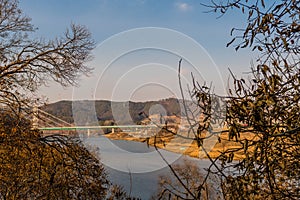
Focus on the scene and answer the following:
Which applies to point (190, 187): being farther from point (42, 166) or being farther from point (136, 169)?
point (136, 169)

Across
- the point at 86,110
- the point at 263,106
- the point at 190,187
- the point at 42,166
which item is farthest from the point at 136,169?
the point at 263,106

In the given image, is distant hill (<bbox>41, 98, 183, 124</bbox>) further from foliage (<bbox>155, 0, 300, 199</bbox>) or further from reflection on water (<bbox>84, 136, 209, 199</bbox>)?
foliage (<bbox>155, 0, 300, 199</bbox>)

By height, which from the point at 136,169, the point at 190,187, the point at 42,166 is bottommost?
the point at 136,169

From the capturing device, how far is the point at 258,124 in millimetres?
851

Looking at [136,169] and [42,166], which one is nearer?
[42,166]

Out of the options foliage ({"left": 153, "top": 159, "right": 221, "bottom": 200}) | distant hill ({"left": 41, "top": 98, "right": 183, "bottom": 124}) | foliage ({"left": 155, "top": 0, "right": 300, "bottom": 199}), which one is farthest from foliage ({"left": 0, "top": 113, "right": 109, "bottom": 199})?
foliage ({"left": 155, "top": 0, "right": 300, "bottom": 199})

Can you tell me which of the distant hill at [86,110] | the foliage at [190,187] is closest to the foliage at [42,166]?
the distant hill at [86,110]

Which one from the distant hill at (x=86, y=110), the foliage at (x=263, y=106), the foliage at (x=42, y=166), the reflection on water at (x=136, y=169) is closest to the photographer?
the foliage at (x=263, y=106)

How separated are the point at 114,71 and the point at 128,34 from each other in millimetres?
818

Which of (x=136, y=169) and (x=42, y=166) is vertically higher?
(x=42, y=166)

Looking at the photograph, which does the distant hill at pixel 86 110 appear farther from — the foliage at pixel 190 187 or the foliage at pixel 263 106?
the foliage at pixel 263 106

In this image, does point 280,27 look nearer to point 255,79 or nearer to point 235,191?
point 255,79

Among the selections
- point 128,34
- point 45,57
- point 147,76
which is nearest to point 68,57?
point 45,57

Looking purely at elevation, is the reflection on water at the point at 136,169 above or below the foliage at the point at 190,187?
below
